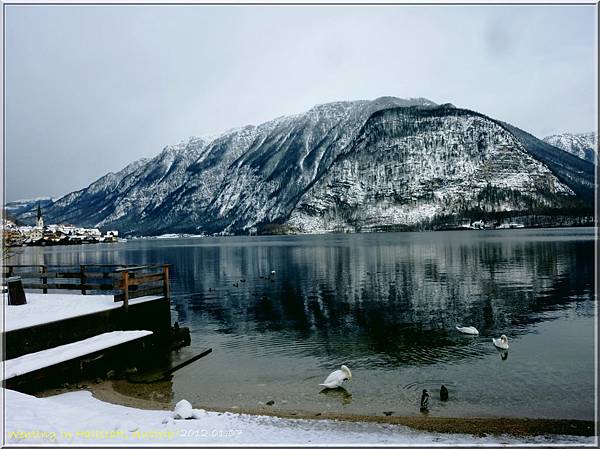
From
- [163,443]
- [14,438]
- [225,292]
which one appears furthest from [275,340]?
[225,292]

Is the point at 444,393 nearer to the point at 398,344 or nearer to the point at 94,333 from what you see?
the point at 398,344

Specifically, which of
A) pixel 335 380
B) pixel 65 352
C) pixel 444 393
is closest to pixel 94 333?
pixel 65 352

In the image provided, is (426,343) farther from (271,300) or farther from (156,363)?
(271,300)

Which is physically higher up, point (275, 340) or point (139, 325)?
point (139, 325)

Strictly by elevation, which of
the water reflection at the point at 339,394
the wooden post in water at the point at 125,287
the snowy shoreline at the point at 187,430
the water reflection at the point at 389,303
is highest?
the wooden post in water at the point at 125,287

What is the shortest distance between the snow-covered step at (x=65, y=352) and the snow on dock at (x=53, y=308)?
1.20 meters

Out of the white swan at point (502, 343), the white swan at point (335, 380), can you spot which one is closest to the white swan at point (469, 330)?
the white swan at point (502, 343)

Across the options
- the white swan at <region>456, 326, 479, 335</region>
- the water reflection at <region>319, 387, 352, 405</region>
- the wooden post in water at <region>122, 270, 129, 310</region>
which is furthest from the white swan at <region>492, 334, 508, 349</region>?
the wooden post in water at <region>122, 270, 129, 310</region>

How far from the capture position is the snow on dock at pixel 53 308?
18.5m

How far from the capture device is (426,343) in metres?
26.9

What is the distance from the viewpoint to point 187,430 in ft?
40.2

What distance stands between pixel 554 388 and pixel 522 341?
8.65 m

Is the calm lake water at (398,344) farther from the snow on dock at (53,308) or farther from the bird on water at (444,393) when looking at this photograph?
the snow on dock at (53,308)

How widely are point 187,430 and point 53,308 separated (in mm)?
13254
